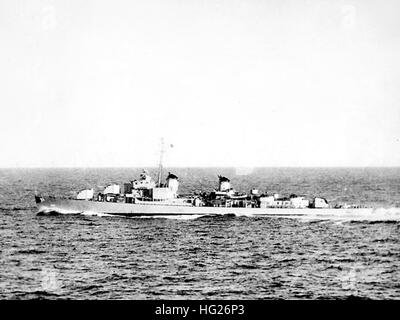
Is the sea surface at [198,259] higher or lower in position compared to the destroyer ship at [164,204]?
lower

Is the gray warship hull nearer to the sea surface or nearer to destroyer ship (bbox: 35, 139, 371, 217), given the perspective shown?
destroyer ship (bbox: 35, 139, 371, 217)

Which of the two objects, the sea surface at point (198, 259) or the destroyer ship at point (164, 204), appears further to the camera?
the destroyer ship at point (164, 204)

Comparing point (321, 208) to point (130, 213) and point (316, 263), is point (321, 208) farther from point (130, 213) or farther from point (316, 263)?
point (316, 263)

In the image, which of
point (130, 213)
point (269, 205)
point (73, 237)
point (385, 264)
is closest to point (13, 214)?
point (130, 213)

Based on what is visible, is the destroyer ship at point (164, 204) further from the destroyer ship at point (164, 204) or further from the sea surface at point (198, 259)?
the sea surface at point (198, 259)

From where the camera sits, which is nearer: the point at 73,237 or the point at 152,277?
the point at 152,277

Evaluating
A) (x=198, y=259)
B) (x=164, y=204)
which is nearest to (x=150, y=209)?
(x=164, y=204)

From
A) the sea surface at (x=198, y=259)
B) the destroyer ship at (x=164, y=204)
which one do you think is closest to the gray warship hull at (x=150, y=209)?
the destroyer ship at (x=164, y=204)

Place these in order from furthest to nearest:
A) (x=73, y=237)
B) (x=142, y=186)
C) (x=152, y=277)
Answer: (x=142, y=186) → (x=73, y=237) → (x=152, y=277)

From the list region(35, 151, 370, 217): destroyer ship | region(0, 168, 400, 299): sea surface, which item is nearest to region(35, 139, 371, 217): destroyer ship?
region(35, 151, 370, 217): destroyer ship

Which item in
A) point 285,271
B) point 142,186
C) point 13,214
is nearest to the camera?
point 285,271
